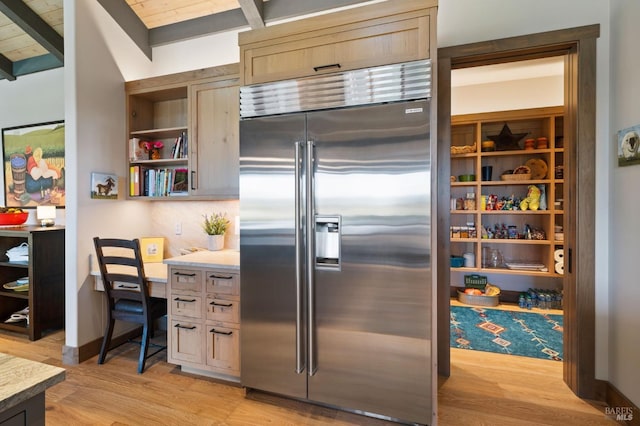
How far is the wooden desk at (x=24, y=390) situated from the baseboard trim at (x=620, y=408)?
8.73 feet

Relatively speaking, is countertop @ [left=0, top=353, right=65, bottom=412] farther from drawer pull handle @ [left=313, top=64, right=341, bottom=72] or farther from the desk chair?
drawer pull handle @ [left=313, top=64, right=341, bottom=72]

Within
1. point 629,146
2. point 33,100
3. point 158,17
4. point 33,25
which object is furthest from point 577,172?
point 33,100

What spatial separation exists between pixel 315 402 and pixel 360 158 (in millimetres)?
1555

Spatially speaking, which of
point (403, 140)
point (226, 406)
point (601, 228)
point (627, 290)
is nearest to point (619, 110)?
point (601, 228)

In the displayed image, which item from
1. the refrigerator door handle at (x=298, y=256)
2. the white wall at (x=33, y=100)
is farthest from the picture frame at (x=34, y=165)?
the refrigerator door handle at (x=298, y=256)

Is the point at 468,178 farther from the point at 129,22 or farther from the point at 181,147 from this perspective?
the point at 129,22

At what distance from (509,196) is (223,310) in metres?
3.69

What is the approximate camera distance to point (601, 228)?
199cm

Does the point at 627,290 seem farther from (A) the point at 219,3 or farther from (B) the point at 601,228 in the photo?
(A) the point at 219,3

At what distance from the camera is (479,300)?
3.82m

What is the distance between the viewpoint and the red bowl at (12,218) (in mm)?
3195

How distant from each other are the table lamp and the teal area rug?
425cm

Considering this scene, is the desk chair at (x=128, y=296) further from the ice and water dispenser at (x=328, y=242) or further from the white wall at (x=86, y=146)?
the ice and water dispenser at (x=328, y=242)

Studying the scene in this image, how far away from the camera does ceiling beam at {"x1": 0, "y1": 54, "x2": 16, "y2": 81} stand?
142 inches
